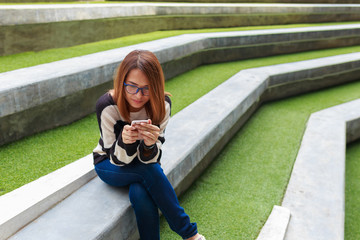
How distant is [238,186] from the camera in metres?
2.95

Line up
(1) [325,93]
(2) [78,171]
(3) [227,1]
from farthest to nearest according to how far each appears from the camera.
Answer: (3) [227,1] < (1) [325,93] < (2) [78,171]

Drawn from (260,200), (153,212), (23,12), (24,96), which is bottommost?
(260,200)

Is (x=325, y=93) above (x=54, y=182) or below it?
below

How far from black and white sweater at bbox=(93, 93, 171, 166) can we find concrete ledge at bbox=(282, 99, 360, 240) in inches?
52.1

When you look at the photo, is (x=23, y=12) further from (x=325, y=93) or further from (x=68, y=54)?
(x=325, y=93)

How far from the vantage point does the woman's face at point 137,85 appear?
1.83 m

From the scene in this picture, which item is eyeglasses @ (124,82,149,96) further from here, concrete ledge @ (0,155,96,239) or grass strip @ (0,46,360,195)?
grass strip @ (0,46,360,195)

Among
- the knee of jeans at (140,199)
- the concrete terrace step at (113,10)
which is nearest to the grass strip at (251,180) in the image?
the knee of jeans at (140,199)

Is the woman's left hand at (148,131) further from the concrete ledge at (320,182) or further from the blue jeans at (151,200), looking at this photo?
the concrete ledge at (320,182)

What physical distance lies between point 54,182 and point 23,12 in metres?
2.58

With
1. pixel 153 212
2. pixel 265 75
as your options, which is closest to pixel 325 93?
pixel 265 75

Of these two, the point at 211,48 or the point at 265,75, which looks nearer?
the point at 265,75

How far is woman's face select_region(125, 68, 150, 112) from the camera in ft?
6.00

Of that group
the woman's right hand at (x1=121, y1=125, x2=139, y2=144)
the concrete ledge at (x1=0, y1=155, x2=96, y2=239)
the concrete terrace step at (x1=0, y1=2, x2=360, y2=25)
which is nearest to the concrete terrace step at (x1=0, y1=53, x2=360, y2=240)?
the concrete ledge at (x1=0, y1=155, x2=96, y2=239)
